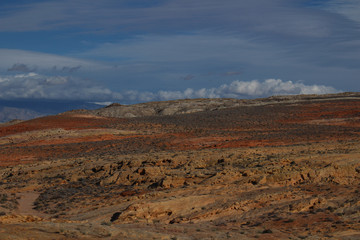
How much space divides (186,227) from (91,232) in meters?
3.48

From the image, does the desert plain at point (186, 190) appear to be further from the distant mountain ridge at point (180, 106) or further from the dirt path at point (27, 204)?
the distant mountain ridge at point (180, 106)

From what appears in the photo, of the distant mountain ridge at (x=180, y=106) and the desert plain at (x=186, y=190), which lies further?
the distant mountain ridge at (x=180, y=106)

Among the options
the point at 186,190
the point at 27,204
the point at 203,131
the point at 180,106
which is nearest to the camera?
the point at 186,190

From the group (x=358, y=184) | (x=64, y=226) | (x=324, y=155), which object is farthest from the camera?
(x=324, y=155)

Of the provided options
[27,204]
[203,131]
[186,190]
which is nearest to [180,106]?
[203,131]

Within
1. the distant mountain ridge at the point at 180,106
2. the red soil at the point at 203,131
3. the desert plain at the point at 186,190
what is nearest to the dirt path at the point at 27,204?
the desert plain at the point at 186,190

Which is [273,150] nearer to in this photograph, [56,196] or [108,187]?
[108,187]

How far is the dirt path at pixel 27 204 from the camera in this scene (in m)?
18.6

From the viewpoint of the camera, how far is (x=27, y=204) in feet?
67.3

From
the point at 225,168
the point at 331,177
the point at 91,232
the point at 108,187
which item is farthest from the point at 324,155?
the point at 91,232

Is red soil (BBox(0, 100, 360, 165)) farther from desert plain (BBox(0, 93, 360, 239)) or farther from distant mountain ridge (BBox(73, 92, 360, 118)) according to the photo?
distant mountain ridge (BBox(73, 92, 360, 118))

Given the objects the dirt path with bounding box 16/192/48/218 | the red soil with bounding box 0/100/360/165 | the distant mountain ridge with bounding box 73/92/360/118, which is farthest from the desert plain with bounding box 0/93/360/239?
the distant mountain ridge with bounding box 73/92/360/118

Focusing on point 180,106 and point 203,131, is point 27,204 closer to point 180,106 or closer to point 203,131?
point 203,131

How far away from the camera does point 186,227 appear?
13.9 metres
